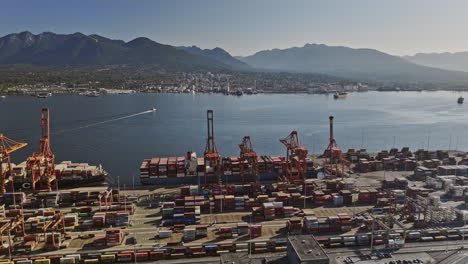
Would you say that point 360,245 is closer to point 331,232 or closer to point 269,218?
point 331,232

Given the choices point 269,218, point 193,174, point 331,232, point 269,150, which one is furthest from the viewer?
point 269,150

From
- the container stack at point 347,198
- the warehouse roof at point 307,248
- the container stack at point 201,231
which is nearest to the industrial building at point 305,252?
the warehouse roof at point 307,248

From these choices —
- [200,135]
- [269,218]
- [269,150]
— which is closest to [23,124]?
[200,135]

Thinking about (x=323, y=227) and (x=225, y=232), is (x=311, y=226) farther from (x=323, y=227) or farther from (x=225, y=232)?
(x=225, y=232)

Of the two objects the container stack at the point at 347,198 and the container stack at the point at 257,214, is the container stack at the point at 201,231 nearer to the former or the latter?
the container stack at the point at 257,214

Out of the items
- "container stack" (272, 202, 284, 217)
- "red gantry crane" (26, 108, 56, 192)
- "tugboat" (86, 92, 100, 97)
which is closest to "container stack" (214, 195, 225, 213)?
"container stack" (272, 202, 284, 217)

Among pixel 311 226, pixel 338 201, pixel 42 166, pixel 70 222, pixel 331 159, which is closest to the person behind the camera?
pixel 311 226

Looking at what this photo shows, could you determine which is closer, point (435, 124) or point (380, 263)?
point (380, 263)

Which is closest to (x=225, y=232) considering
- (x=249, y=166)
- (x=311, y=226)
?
(x=311, y=226)
